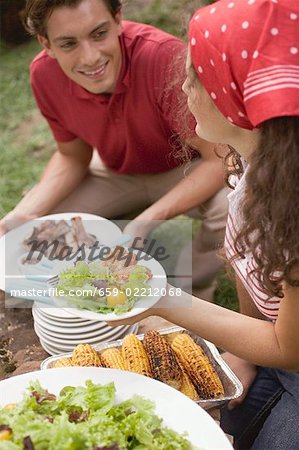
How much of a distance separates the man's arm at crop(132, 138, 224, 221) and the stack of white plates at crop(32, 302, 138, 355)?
828 mm

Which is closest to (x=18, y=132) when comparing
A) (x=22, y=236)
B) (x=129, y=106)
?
(x=129, y=106)

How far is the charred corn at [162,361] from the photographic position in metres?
1.94

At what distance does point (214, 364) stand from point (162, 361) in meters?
0.17

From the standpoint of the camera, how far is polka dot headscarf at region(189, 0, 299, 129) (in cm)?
139

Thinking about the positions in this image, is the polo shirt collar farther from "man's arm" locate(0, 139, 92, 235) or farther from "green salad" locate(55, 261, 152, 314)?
"green salad" locate(55, 261, 152, 314)

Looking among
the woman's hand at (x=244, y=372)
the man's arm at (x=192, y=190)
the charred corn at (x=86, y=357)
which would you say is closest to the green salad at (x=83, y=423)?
the charred corn at (x=86, y=357)

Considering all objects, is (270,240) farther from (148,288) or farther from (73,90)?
(73,90)

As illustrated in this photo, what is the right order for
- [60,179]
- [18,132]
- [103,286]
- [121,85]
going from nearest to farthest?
[103,286] → [121,85] → [60,179] → [18,132]

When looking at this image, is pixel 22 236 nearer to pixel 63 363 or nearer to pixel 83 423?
pixel 63 363

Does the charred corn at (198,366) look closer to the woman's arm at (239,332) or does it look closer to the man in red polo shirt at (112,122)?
the woman's arm at (239,332)

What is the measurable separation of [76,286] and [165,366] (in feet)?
1.33

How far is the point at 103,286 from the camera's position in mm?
2117

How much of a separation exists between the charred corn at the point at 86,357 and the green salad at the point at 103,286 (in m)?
0.12

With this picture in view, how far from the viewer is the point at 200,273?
3.43m
